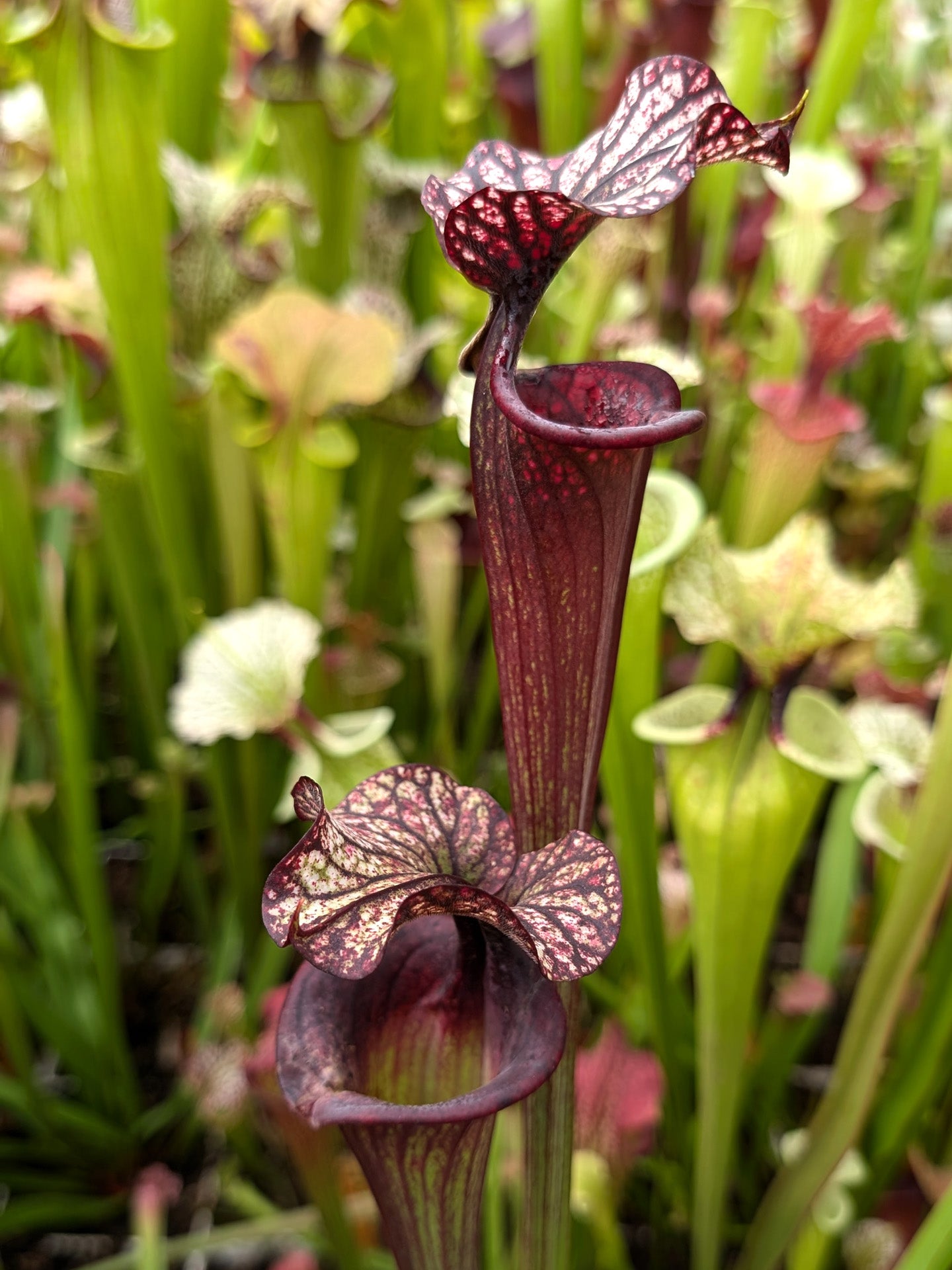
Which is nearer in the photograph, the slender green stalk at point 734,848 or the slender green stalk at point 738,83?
the slender green stalk at point 734,848

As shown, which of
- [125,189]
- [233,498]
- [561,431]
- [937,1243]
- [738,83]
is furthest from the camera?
[738,83]

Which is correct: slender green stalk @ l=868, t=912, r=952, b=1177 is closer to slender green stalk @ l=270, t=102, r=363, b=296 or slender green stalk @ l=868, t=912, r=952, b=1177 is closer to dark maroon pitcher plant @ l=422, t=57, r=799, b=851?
dark maroon pitcher plant @ l=422, t=57, r=799, b=851

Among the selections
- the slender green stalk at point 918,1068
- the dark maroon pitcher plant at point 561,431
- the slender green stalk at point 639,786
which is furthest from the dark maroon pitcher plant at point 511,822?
the slender green stalk at point 918,1068

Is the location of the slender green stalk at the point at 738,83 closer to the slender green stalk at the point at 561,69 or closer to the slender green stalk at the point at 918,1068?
the slender green stalk at the point at 561,69

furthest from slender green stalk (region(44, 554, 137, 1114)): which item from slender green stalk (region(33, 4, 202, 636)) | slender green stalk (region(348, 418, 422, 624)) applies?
slender green stalk (region(348, 418, 422, 624))

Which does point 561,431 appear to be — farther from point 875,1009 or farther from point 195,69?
point 195,69

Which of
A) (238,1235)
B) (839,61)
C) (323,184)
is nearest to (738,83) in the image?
(839,61)

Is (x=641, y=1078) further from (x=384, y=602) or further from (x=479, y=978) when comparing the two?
(x=384, y=602)
